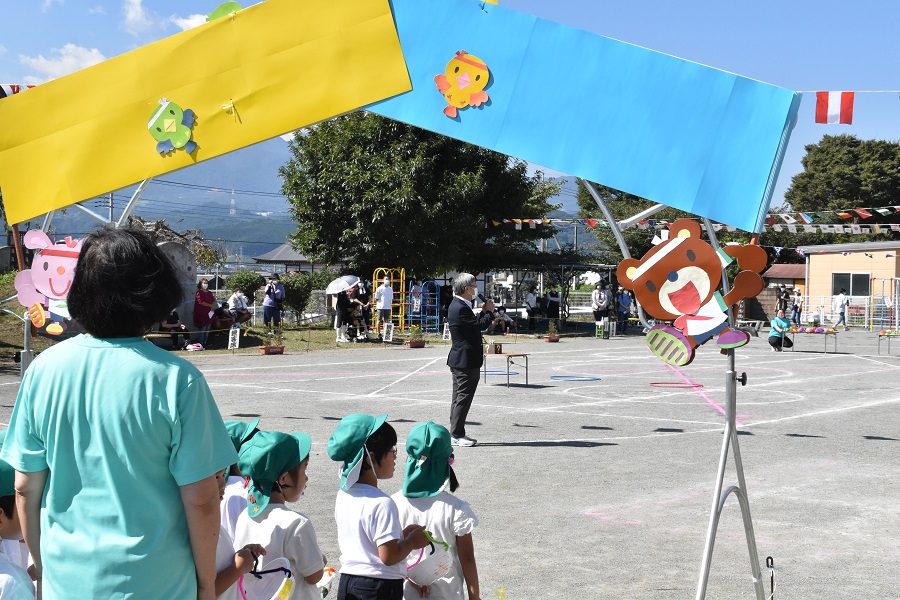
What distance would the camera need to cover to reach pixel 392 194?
29.8 metres

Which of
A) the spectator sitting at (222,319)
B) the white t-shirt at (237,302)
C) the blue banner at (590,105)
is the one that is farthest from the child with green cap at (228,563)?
the white t-shirt at (237,302)

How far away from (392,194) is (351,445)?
86.5 ft

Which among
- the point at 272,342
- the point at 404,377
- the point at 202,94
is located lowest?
the point at 404,377

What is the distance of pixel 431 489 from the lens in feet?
13.0

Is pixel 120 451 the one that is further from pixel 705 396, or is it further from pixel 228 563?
pixel 705 396

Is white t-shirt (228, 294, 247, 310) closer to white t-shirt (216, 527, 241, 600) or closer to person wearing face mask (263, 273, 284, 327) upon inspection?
person wearing face mask (263, 273, 284, 327)

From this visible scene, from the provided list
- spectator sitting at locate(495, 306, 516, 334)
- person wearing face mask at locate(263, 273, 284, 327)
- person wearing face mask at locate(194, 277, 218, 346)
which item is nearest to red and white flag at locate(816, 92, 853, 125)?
person wearing face mask at locate(194, 277, 218, 346)

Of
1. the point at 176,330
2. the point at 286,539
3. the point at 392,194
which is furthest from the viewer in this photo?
the point at 392,194

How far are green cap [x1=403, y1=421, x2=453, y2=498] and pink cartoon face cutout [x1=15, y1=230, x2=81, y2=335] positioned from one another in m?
3.76

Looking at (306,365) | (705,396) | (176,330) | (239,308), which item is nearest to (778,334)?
(705,396)

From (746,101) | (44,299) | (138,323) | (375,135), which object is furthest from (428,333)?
(138,323)

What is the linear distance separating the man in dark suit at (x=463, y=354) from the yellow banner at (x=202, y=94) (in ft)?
14.5

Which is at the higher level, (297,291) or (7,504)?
(297,291)

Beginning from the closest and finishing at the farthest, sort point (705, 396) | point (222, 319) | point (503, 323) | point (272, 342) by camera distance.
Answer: point (705, 396), point (222, 319), point (272, 342), point (503, 323)
